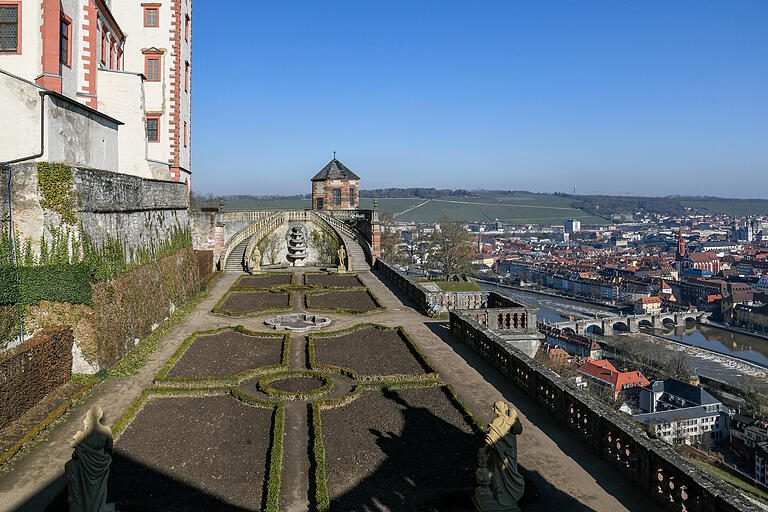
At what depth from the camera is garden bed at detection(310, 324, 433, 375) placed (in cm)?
1642

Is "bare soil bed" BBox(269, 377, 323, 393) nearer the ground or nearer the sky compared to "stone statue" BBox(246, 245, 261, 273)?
nearer the ground

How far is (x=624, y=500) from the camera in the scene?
29.1 feet

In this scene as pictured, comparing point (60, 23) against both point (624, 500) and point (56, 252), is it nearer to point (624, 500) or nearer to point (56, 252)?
point (56, 252)

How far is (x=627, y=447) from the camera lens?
9789 millimetres

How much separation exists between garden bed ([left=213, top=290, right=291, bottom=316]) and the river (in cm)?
5131

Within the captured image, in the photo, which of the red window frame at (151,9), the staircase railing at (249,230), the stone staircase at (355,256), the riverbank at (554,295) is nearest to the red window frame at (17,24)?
the red window frame at (151,9)

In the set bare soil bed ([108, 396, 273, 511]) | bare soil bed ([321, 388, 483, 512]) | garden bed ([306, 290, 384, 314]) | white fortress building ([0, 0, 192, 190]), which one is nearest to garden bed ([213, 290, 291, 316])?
garden bed ([306, 290, 384, 314])

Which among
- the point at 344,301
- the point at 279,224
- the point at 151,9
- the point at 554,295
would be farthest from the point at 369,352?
the point at 554,295

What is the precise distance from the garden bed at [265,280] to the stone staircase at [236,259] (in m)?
3.97

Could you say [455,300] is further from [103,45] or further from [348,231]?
[348,231]

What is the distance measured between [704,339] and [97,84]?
10982 centimetres

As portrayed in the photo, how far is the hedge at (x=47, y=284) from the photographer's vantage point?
13.4m

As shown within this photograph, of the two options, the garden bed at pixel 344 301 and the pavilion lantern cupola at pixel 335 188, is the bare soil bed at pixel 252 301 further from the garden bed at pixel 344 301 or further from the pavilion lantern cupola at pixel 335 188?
the pavilion lantern cupola at pixel 335 188

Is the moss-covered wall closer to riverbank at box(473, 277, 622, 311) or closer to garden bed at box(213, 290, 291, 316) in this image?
garden bed at box(213, 290, 291, 316)
